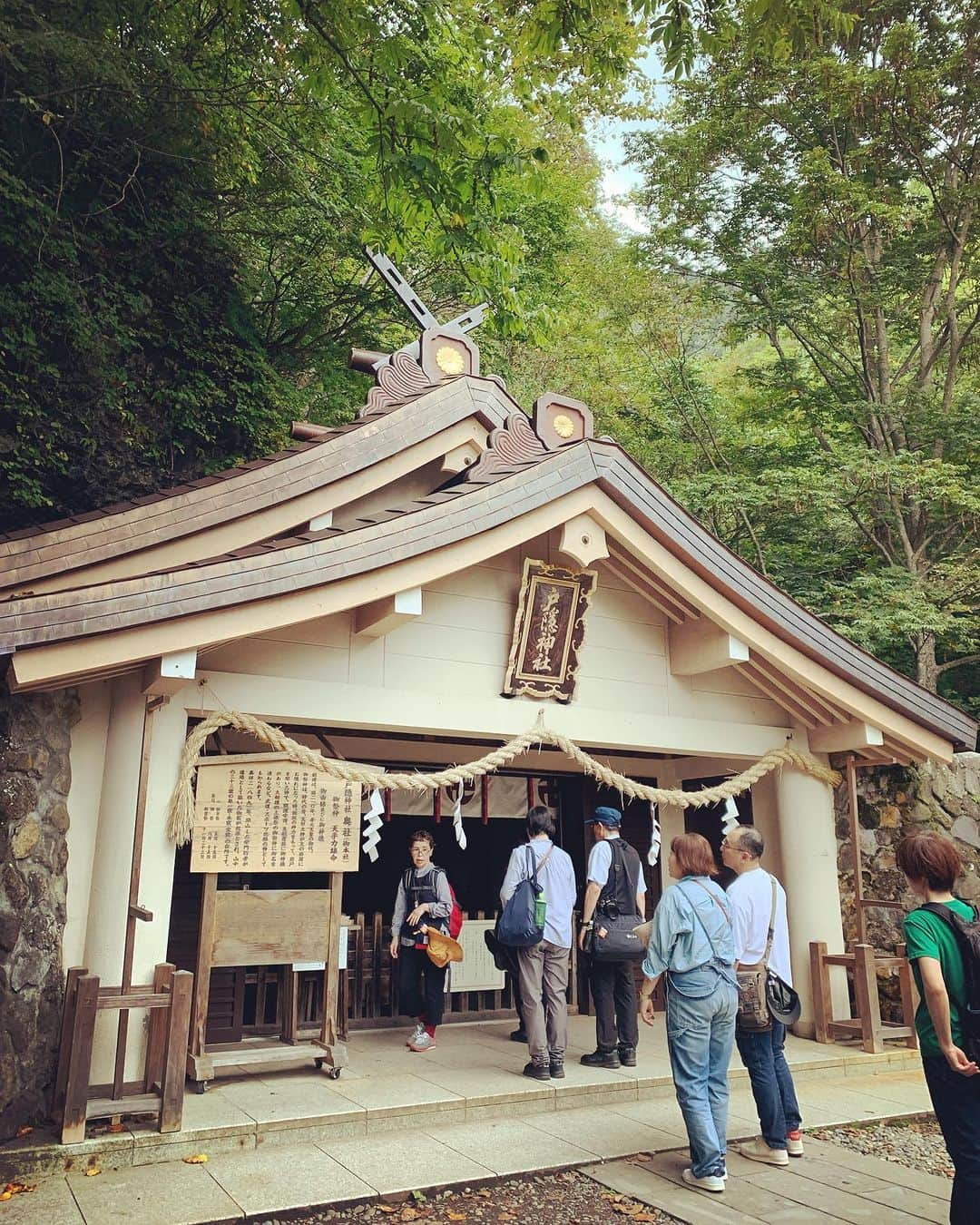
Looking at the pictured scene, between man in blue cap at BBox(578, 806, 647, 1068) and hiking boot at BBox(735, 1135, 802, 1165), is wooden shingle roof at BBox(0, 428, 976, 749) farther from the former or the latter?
hiking boot at BBox(735, 1135, 802, 1165)

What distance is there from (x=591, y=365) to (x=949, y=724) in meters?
15.0

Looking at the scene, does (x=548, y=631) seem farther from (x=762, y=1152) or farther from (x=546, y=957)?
(x=762, y=1152)

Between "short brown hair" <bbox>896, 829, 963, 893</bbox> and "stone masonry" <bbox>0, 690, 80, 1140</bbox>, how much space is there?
4.84 metres

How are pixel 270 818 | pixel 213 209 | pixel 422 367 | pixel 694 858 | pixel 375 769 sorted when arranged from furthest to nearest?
pixel 213 209, pixel 422 367, pixel 375 769, pixel 270 818, pixel 694 858

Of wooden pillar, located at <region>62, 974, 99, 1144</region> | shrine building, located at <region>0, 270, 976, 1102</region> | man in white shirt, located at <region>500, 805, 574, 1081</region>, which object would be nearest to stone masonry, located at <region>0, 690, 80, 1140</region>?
shrine building, located at <region>0, 270, 976, 1102</region>

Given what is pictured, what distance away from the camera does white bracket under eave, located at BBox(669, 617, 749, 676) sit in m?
7.77

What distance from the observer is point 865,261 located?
15.8m

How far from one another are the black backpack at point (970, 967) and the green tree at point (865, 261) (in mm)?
10285

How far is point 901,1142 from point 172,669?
5.68m

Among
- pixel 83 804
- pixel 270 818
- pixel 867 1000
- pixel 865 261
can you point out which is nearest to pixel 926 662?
pixel 865 261

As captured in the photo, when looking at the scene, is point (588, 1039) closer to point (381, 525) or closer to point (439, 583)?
point (439, 583)

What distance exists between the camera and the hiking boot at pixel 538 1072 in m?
6.51

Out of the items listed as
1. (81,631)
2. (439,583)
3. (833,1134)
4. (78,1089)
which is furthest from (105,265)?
(833,1134)

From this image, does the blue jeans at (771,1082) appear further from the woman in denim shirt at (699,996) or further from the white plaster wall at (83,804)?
the white plaster wall at (83,804)
